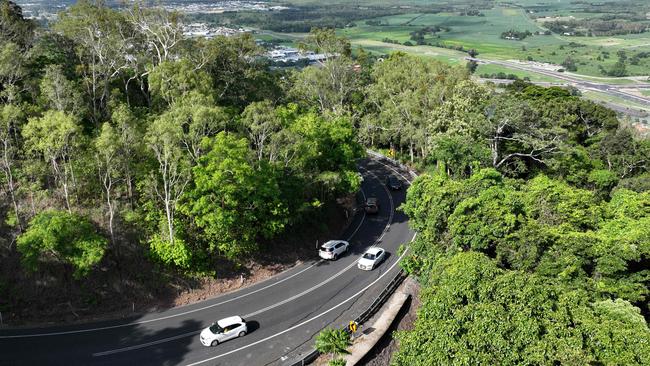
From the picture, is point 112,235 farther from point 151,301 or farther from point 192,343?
point 192,343

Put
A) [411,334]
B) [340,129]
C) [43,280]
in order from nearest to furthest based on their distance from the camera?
[411,334] < [43,280] < [340,129]

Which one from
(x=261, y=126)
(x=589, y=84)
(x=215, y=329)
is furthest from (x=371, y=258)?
(x=589, y=84)

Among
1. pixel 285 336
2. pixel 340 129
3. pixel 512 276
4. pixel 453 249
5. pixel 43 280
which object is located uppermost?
pixel 340 129

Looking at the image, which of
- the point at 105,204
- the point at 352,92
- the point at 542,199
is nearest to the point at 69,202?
the point at 105,204

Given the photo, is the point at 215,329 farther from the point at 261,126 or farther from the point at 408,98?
the point at 408,98

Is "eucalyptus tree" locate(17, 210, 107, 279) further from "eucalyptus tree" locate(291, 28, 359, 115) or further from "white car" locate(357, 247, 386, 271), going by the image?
"eucalyptus tree" locate(291, 28, 359, 115)

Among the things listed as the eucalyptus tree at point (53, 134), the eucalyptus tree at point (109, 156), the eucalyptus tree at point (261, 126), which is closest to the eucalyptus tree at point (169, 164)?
the eucalyptus tree at point (109, 156)
